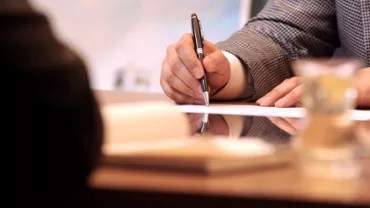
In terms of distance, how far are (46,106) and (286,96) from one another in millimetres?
826

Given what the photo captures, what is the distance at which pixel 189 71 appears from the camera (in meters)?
1.24

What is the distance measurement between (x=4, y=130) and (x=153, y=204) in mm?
99

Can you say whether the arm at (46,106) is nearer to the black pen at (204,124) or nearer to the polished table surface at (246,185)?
the polished table surface at (246,185)

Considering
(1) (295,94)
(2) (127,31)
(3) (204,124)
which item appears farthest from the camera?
(2) (127,31)

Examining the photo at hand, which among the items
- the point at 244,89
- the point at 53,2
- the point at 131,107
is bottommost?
the point at 53,2

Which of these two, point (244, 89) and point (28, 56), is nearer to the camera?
point (28, 56)

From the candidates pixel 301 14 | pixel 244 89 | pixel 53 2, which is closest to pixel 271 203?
pixel 244 89

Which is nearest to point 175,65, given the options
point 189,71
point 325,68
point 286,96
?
point 189,71

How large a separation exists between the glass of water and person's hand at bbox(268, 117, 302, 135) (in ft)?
0.74

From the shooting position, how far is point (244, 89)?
4.37 ft

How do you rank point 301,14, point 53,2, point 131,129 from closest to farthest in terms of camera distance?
point 131,129 → point 301,14 → point 53,2

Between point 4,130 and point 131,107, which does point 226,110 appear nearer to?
point 131,107

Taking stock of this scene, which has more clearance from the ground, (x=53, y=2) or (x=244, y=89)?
(x=244, y=89)

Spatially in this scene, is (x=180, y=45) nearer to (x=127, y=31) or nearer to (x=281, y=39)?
(x=281, y=39)
